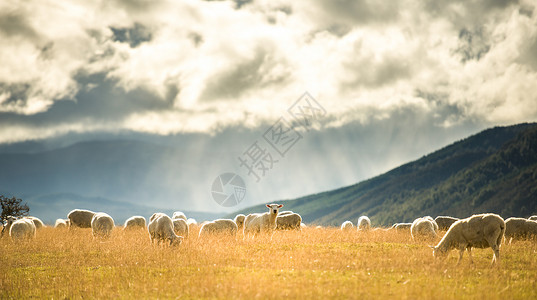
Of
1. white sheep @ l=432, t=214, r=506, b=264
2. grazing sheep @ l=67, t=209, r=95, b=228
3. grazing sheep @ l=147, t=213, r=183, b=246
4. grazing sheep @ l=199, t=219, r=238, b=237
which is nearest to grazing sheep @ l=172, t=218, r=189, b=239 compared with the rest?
grazing sheep @ l=199, t=219, r=238, b=237

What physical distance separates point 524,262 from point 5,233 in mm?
32485

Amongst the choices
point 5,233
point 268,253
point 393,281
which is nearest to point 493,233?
point 393,281

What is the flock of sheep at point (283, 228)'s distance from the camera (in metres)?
16.9

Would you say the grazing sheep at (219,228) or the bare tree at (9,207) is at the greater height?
the bare tree at (9,207)

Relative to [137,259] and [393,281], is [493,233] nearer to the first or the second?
[393,281]

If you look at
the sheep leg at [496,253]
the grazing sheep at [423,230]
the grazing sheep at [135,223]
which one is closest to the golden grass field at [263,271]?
the sheep leg at [496,253]

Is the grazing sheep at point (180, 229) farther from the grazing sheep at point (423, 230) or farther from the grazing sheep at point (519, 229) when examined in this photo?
the grazing sheep at point (519, 229)

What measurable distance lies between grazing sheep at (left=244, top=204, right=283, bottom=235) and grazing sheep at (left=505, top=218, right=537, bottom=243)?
13.3 m

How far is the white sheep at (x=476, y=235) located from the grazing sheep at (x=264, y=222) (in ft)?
36.7

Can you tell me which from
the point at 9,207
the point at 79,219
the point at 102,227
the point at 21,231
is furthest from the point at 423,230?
the point at 9,207

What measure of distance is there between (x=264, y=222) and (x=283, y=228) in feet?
13.5

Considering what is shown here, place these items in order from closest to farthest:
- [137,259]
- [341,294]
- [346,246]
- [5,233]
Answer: [341,294] < [137,259] < [346,246] < [5,233]

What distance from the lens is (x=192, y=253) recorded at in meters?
19.4

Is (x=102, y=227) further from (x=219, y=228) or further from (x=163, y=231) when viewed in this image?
(x=163, y=231)
